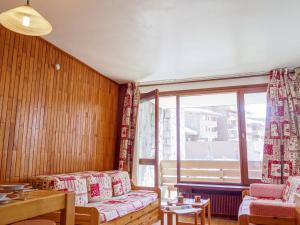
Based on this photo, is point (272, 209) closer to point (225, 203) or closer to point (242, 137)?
point (225, 203)

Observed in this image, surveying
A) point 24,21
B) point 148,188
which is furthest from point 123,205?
point 24,21

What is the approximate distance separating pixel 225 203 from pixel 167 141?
1827 mm

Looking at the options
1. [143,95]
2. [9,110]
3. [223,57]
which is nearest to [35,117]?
[9,110]

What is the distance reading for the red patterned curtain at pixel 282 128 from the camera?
385 cm

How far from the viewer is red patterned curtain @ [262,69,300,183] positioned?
3.85 metres

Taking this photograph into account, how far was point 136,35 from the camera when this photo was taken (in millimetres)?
3025

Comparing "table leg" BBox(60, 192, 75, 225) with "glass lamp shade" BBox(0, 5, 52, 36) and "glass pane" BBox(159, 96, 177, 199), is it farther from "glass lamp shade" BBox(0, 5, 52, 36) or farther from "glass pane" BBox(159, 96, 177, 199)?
"glass pane" BBox(159, 96, 177, 199)

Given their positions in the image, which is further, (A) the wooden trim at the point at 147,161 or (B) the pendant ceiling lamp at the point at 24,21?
(A) the wooden trim at the point at 147,161

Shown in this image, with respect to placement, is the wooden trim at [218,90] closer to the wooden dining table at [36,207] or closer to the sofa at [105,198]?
the sofa at [105,198]

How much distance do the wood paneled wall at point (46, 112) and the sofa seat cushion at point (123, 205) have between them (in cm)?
81

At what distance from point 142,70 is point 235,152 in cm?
244

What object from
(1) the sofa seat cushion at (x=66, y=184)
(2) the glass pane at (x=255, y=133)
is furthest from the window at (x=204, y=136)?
(1) the sofa seat cushion at (x=66, y=184)

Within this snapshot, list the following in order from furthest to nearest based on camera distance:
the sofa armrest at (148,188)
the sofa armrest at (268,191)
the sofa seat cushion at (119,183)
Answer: the sofa armrest at (148,188) < the sofa seat cushion at (119,183) < the sofa armrest at (268,191)

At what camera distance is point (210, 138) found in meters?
5.30
